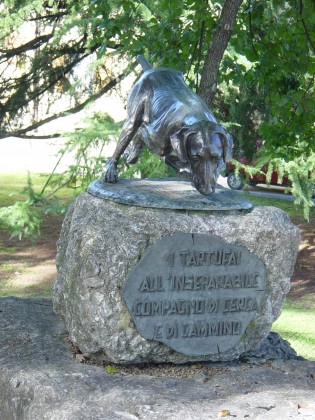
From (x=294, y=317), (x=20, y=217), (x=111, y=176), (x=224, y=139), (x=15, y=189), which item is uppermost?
(x=224, y=139)

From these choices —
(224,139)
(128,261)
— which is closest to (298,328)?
(224,139)

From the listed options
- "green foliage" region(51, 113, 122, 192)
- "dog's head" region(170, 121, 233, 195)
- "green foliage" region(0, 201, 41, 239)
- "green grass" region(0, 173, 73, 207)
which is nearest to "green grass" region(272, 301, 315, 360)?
"green foliage" region(51, 113, 122, 192)

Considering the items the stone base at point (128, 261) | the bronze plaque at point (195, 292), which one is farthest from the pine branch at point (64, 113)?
the bronze plaque at point (195, 292)

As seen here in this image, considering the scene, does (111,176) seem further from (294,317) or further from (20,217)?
(20,217)

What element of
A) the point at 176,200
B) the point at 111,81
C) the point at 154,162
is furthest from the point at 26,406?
the point at 111,81

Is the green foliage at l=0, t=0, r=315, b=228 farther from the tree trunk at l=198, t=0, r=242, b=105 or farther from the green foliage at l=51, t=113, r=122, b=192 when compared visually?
the tree trunk at l=198, t=0, r=242, b=105

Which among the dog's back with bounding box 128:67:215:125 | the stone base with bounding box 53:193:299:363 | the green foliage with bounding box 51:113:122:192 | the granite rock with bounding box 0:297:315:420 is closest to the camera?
the granite rock with bounding box 0:297:315:420

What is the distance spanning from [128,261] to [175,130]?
81cm

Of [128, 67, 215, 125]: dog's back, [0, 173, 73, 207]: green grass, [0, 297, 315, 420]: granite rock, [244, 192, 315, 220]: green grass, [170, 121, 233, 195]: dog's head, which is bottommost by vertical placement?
[0, 297, 315, 420]: granite rock

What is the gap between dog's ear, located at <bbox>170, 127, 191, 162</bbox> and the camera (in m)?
4.26

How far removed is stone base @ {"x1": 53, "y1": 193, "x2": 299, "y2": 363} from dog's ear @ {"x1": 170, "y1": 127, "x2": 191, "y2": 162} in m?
0.32

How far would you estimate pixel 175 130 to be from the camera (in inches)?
172

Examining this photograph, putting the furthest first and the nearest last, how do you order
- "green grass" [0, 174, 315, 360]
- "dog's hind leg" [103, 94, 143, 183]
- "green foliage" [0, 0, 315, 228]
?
1. "green grass" [0, 174, 315, 360]
2. "green foliage" [0, 0, 315, 228]
3. "dog's hind leg" [103, 94, 143, 183]

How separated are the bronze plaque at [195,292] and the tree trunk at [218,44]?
2519 millimetres
